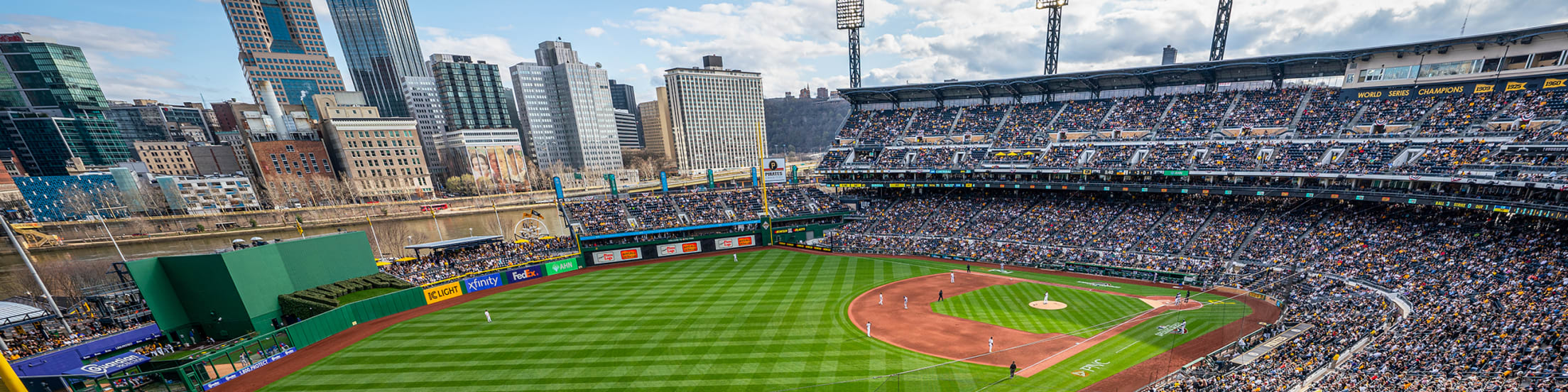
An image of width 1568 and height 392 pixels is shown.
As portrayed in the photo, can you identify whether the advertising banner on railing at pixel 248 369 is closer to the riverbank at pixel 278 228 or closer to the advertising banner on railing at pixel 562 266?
the advertising banner on railing at pixel 562 266

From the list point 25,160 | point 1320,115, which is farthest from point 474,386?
point 25,160

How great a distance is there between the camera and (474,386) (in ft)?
62.5

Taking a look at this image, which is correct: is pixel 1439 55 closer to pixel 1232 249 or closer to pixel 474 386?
pixel 1232 249

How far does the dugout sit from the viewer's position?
2295 centimetres

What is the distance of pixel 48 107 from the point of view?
70062 millimetres

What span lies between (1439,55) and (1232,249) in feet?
67.2

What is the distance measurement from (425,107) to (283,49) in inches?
980

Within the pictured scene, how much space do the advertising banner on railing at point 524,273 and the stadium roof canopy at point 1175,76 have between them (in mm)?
35711

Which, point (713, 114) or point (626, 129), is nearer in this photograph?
point (713, 114)

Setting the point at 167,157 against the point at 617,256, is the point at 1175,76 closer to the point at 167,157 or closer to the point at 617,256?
the point at 617,256

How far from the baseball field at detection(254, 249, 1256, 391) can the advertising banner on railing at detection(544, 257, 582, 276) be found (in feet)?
15.7

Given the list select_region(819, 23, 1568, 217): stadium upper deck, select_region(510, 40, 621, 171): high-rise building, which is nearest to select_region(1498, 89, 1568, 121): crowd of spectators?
select_region(819, 23, 1568, 217): stadium upper deck

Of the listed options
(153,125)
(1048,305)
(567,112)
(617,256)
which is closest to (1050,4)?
(1048,305)

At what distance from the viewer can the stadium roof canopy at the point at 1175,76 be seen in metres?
30.5
